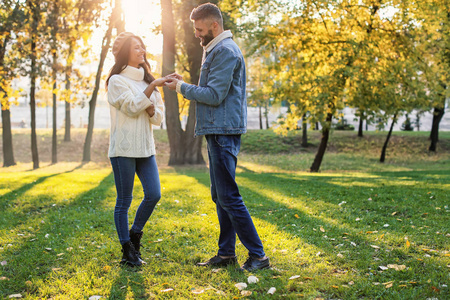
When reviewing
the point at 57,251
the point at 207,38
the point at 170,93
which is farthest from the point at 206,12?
the point at 170,93

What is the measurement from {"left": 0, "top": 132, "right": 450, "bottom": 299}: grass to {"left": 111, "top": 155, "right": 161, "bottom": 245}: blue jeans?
1.45 feet

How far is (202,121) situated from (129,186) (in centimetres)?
100

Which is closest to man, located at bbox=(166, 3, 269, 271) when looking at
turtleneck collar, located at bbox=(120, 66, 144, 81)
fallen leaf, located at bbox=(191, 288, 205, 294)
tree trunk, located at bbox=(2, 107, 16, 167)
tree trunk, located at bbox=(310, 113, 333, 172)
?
turtleneck collar, located at bbox=(120, 66, 144, 81)

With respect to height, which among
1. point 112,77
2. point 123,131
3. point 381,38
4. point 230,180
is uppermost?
point 381,38

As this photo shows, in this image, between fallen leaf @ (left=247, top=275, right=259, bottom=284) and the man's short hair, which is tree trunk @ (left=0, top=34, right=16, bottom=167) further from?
fallen leaf @ (left=247, top=275, right=259, bottom=284)

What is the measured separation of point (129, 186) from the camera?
411 cm

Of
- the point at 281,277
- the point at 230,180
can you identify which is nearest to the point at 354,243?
the point at 281,277

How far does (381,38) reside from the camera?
47.0 feet

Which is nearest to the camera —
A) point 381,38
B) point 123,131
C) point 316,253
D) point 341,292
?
point 341,292

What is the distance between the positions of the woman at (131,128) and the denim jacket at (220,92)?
43 cm

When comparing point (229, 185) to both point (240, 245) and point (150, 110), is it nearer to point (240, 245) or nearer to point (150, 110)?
point (150, 110)

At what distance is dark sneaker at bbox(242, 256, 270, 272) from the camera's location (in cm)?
397

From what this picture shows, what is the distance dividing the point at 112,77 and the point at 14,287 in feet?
6.94

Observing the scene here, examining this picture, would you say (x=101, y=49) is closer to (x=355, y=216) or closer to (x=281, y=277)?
(x=355, y=216)
